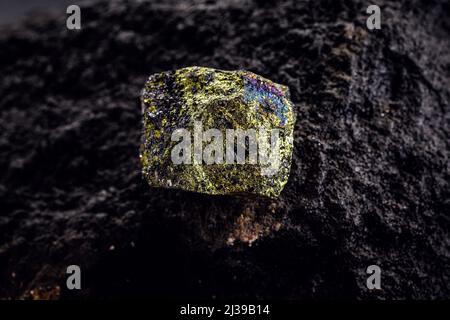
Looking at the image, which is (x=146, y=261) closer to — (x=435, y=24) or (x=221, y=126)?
(x=221, y=126)

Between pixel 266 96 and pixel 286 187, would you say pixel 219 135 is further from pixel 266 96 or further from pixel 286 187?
pixel 286 187

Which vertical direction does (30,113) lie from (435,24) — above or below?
below

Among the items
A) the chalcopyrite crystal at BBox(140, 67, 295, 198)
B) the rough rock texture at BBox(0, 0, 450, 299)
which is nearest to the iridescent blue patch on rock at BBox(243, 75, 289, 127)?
the chalcopyrite crystal at BBox(140, 67, 295, 198)

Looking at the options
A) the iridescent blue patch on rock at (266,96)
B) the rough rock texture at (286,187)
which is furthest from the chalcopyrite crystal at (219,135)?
the rough rock texture at (286,187)

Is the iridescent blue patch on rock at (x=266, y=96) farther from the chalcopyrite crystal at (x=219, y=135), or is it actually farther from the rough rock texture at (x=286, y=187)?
the rough rock texture at (x=286, y=187)

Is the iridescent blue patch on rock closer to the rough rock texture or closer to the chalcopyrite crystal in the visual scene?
the chalcopyrite crystal

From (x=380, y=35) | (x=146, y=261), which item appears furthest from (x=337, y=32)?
(x=146, y=261)

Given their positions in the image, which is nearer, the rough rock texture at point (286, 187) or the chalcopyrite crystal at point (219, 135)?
the chalcopyrite crystal at point (219, 135)
